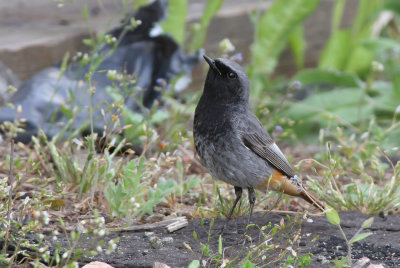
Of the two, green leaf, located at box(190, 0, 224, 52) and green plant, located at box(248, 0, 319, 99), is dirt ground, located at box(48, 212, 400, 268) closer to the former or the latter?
green leaf, located at box(190, 0, 224, 52)

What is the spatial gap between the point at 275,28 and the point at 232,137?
142 inches

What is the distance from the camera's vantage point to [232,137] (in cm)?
383

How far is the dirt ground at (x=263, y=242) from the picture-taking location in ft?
10.6

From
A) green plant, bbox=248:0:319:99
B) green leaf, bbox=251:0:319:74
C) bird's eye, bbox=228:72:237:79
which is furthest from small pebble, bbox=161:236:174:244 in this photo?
green leaf, bbox=251:0:319:74

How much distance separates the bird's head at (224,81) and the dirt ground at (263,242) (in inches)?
30.5

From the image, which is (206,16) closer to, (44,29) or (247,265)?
(44,29)

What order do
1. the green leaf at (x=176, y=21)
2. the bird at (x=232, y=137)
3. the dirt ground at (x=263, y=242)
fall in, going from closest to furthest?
the dirt ground at (x=263, y=242) < the bird at (x=232, y=137) < the green leaf at (x=176, y=21)

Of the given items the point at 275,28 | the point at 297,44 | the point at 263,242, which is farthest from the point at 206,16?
the point at 263,242

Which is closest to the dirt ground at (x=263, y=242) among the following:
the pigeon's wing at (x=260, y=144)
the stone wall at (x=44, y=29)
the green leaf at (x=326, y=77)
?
the pigeon's wing at (x=260, y=144)

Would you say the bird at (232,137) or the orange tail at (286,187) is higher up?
the bird at (232,137)

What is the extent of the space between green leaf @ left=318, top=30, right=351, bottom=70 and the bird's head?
151 inches

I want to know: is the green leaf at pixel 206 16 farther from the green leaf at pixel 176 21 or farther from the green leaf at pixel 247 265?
the green leaf at pixel 247 265

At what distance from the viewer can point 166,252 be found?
336 cm

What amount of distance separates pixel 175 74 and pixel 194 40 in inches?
Answer: 22.0
